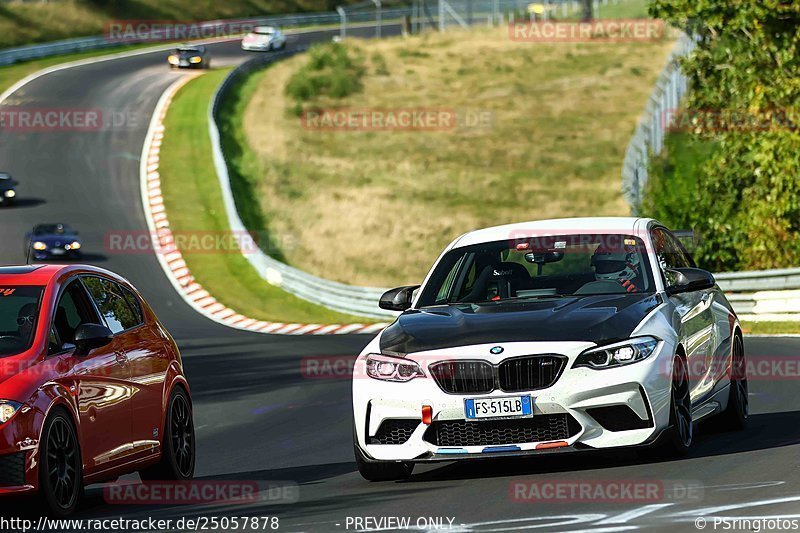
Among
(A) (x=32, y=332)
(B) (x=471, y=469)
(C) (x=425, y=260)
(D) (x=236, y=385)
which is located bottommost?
(C) (x=425, y=260)

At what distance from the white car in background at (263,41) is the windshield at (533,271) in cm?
6708

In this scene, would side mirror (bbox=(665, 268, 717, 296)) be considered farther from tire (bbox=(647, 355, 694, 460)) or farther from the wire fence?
the wire fence

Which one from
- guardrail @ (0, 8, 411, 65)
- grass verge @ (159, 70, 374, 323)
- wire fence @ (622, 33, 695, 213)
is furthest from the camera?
guardrail @ (0, 8, 411, 65)

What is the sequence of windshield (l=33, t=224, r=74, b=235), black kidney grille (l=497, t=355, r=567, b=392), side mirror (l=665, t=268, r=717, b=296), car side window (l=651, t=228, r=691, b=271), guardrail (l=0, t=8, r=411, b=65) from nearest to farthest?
1. black kidney grille (l=497, t=355, r=567, b=392)
2. side mirror (l=665, t=268, r=717, b=296)
3. car side window (l=651, t=228, r=691, b=271)
4. windshield (l=33, t=224, r=74, b=235)
5. guardrail (l=0, t=8, r=411, b=65)

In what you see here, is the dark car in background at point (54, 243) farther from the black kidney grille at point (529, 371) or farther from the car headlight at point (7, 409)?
the black kidney grille at point (529, 371)

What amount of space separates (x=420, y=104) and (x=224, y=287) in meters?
27.8

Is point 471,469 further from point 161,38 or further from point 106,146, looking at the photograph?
point 161,38

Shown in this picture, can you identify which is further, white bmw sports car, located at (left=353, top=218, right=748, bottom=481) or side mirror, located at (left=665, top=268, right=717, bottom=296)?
side mirror, located at (left=665, top=268, right=717, bottom=296)

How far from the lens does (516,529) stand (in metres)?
7.26

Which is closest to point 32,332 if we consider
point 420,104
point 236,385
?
point 236,385

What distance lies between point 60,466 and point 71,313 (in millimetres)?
1298

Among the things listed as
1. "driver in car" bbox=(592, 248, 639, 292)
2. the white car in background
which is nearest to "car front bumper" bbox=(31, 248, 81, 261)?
"driver in car" bbox=(592, 248, 639, 292)

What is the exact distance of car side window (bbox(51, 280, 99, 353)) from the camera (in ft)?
29.8

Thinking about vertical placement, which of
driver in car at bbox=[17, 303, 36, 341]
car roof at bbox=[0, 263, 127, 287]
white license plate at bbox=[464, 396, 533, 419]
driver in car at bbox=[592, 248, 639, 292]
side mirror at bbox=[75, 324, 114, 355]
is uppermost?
car roof at bbox=[0, 263, 127, 287]
